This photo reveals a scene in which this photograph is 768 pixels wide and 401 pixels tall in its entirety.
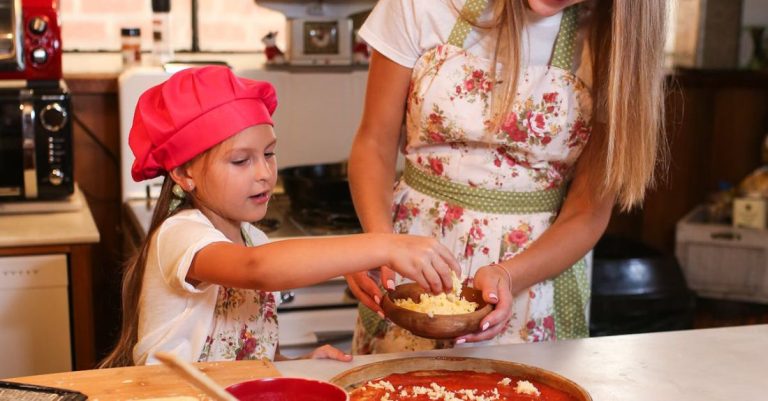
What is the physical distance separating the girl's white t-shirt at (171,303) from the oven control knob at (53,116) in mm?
1099

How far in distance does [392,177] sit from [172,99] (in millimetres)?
494

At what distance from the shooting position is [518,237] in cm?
176

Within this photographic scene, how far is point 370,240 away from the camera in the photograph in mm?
1294

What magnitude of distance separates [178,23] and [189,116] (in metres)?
1.86

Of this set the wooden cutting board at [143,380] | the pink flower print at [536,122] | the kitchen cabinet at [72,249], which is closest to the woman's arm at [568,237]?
the pink flower print at [536,122]

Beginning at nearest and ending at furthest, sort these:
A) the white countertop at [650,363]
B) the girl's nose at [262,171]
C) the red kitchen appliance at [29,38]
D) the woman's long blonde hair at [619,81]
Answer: the white countertop at [650,363] → the girl's nose at [262,171] → the woman's long blonde hair at [619,81] → the red kitchen appliance at [29,38]

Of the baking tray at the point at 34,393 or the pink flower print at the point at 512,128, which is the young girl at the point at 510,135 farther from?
the baking tray at the point at 34,393

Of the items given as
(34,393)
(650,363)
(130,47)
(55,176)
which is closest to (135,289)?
(34,393)

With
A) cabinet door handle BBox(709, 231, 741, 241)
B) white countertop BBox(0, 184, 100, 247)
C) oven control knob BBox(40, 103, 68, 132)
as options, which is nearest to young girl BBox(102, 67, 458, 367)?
white countertop BBox(0, 184, 100, 247)

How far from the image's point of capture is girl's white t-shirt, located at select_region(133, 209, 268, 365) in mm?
1448

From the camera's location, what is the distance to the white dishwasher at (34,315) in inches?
90.6

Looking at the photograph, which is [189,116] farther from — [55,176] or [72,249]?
[55,176]

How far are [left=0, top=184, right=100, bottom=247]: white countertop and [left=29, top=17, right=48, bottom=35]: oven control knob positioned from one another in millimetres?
426

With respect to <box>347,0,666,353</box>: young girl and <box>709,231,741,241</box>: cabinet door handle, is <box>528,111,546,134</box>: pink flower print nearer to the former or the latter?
<box>347,0,666,353</box>: young girl
